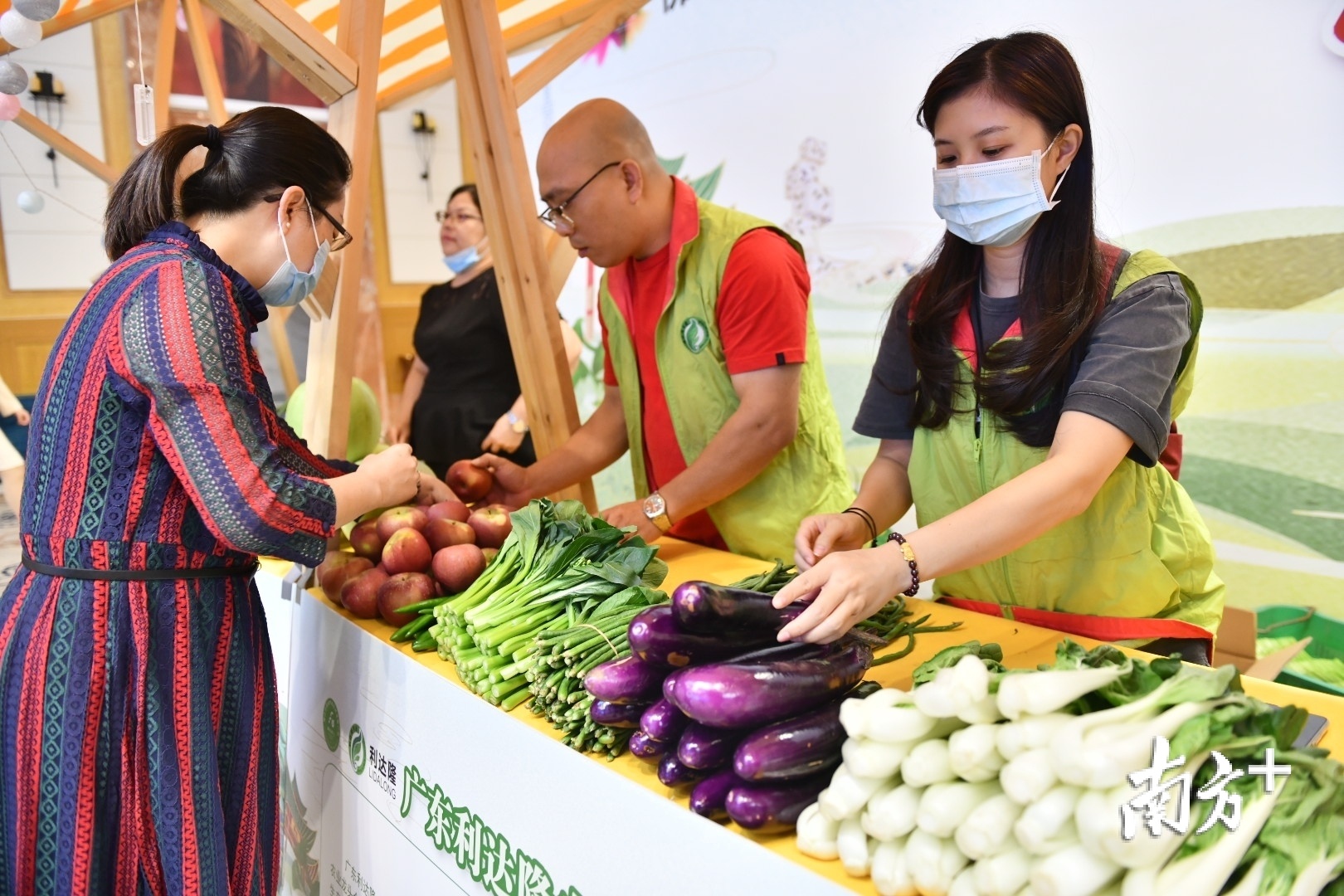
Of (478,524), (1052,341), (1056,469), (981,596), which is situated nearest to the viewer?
(1056,469)

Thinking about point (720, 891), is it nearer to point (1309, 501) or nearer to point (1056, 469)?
point (1056, 469)

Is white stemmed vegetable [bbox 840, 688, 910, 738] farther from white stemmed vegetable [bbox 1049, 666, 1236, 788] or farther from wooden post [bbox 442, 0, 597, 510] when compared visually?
wooden post [bbox 442, 0, 597, 510]

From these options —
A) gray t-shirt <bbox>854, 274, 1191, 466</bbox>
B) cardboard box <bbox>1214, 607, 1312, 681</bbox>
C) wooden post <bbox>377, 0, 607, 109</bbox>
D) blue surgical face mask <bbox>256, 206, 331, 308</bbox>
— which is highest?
wooden post <bbox>377, 0, 607, 109</bbox>

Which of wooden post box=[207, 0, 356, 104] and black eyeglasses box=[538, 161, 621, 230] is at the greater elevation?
wooden post box=[207, 0, 356, 104]

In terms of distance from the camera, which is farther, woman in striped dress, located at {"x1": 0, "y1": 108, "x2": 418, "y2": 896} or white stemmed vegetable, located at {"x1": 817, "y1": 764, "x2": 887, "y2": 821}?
woman in striped dress, located at {"x1": 0, "y1": 108, "x2": 418, "y2": 896}

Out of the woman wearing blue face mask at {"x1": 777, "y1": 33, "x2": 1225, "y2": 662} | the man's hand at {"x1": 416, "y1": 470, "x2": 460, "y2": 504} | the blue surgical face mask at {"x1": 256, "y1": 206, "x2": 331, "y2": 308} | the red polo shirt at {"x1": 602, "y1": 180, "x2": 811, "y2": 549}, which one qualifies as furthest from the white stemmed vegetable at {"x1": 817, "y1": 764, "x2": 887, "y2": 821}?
the man's hand at {"x1": 416, "y1": 470, "x2": 460, "y2": 504}

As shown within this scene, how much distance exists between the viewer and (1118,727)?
3.45 feet

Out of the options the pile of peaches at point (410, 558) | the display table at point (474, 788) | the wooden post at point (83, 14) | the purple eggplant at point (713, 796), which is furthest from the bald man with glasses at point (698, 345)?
the wooden post at point (83, 14)

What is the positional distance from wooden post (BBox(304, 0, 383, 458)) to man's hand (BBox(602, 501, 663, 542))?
2.66 feet

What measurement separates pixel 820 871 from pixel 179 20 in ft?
26.3

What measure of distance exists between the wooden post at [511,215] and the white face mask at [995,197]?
4.95 ft

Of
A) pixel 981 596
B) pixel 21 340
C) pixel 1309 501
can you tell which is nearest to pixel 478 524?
pixel 981 596

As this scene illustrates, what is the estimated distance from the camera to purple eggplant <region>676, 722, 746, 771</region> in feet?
4.44

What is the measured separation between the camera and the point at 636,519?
2.68m
